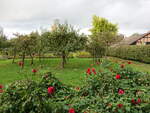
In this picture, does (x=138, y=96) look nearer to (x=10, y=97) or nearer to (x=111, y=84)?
(x=111, y=84)

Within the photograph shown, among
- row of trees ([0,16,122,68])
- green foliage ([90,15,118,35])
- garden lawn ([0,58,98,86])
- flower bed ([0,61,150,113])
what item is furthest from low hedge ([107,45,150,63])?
flower bed ([0,61,150,113])

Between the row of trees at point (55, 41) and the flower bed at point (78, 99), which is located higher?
the row of trees at point (55, 41)

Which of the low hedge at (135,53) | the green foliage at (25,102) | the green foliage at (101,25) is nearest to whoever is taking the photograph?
the green foliage at (25,102)

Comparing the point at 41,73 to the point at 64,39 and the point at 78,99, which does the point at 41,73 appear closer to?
the point at 78,99

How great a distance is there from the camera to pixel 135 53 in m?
16.2

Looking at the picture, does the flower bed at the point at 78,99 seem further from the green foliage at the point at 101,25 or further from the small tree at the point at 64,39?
the green foliage at the point at 101,25

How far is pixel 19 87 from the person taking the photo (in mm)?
2186

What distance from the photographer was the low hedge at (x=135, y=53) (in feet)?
47.8

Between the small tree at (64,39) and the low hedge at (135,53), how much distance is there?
7273mm

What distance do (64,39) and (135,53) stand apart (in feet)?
29.8

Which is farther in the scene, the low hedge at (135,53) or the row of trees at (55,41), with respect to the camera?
the low hedge at (135,53)

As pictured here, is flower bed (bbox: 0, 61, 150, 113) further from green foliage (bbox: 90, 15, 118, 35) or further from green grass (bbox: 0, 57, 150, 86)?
green foliage (bbox: 90, 15, 118, 35)

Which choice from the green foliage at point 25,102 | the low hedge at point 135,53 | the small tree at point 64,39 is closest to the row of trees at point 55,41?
the small tree at point 64,39

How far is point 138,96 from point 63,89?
134 centimetres
